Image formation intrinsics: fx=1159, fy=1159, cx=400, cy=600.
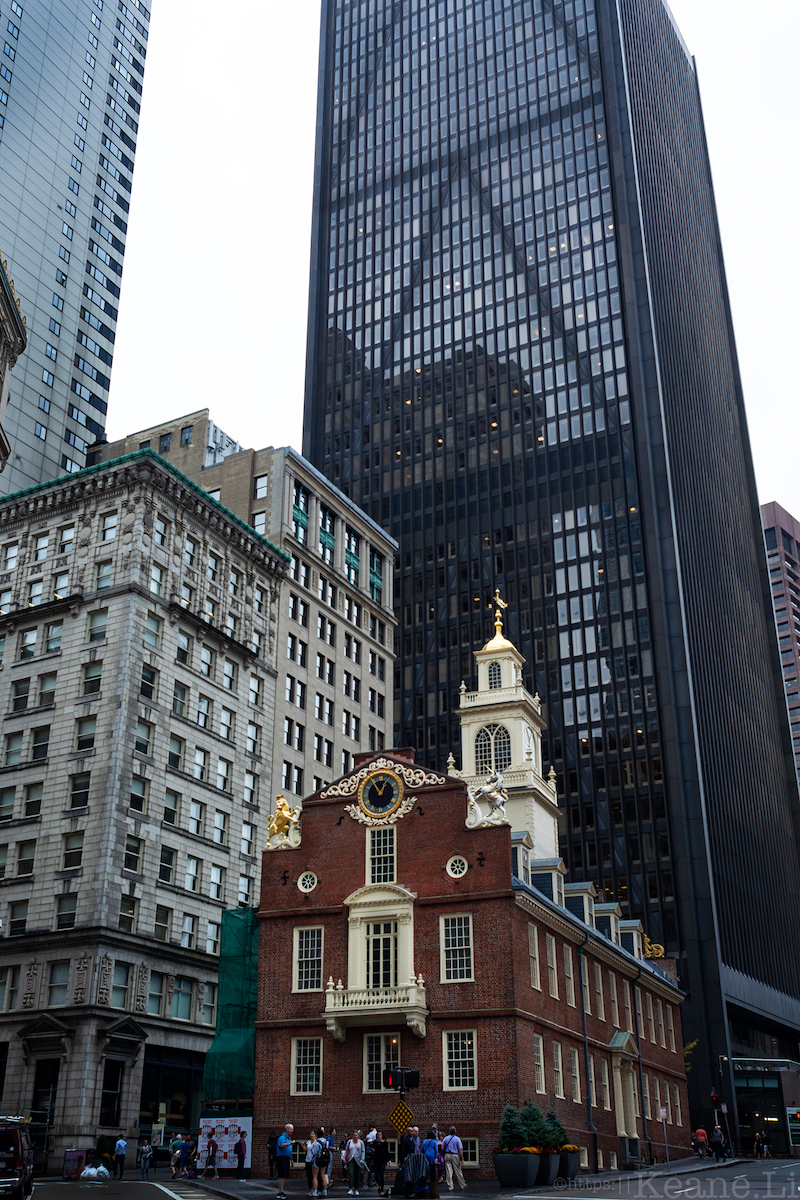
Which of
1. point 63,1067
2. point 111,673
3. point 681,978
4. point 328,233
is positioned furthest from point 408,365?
point 63,1067

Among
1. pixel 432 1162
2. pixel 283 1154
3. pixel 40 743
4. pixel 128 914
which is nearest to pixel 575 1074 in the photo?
pixel 432 1162

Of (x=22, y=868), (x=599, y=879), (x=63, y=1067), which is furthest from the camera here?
(x=599, y=879)

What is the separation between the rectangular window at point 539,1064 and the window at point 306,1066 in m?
8.11

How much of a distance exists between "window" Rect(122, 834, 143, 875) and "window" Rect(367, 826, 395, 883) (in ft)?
65.8

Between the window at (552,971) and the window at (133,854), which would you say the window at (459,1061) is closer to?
the window at (552,971)

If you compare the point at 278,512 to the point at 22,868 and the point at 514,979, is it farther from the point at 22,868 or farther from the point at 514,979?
the point at 514,979

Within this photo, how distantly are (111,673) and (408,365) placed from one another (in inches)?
3903

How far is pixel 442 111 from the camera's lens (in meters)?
167

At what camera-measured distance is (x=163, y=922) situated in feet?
207

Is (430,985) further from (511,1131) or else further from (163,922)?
(163,922)

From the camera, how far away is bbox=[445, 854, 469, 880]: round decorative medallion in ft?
145

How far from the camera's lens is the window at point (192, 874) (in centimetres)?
6556

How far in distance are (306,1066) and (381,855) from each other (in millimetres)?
8397

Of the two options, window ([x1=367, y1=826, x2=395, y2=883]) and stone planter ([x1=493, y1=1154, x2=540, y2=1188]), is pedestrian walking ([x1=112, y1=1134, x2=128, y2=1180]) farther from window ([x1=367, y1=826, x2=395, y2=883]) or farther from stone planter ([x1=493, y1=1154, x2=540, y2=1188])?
stone planter ([x1=493, y1=1154, x2=540, y2=1188])
